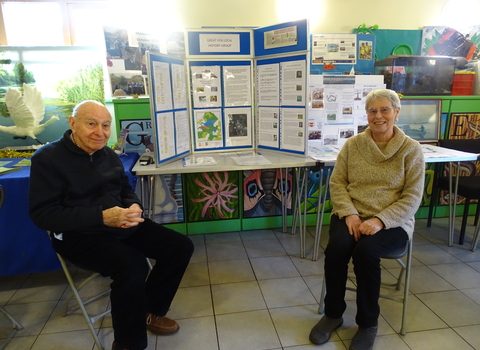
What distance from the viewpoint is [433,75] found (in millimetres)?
3102

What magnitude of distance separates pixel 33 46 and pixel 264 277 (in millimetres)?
2559

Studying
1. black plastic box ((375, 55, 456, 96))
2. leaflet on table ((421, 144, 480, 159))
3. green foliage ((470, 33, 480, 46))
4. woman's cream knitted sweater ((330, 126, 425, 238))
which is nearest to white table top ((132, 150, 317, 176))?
woman's cream knitted sweater ((330, 126, 425, 238))

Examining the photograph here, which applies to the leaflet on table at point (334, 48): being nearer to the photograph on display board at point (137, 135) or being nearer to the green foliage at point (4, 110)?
the photograph on display board at point (137, 135)

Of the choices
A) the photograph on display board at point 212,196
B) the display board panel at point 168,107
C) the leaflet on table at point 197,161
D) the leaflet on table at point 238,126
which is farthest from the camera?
the photograph on display board at point 212,196

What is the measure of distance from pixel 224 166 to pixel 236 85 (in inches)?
32.9

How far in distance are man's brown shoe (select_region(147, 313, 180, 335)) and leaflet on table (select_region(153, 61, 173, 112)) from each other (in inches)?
51.4

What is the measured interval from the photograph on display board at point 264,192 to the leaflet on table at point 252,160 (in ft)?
1.82

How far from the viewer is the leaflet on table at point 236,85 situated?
2.78 meters

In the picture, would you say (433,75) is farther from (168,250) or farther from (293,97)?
(168,250)

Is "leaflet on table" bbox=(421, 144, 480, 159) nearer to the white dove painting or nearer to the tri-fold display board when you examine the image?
the tri-fold display board

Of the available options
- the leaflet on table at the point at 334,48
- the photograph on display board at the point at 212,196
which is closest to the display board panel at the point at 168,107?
the photograph on display board at the point at 212,196

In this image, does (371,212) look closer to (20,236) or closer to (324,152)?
(324,152)

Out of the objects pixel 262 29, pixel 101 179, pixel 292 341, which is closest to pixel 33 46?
pixel 101 179

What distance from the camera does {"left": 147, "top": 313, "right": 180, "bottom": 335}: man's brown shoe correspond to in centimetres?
186
